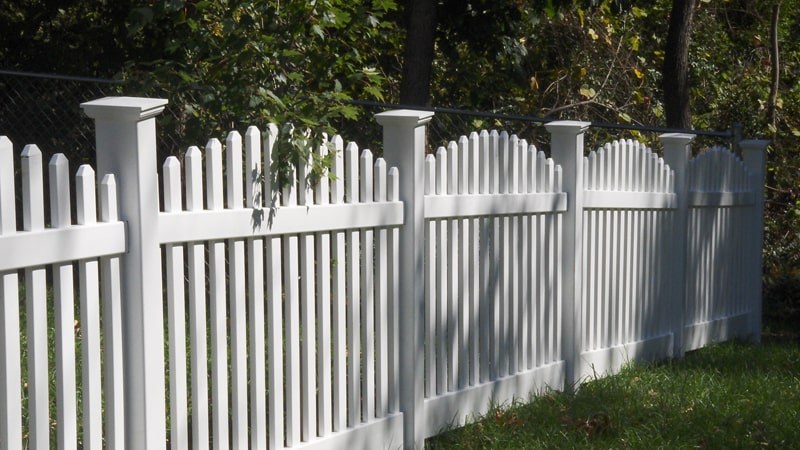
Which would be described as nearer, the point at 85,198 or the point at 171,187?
the point at 85,198

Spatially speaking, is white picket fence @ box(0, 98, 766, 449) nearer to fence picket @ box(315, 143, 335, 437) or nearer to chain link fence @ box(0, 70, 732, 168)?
fence picket @ box(315, 143, 335, 437)

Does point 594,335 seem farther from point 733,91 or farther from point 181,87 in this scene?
point 733,91

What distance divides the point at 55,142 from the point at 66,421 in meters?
Result: 5.27

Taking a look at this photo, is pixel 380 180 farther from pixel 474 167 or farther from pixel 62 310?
pixel 62 310

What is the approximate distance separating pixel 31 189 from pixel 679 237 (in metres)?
5.28

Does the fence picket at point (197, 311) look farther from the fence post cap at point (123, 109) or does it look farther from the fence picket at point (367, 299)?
the fence picket at point (367, 299)

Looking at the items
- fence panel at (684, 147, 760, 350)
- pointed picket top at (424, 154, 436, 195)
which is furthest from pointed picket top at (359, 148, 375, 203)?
fence panel at (684, 147, 760, 350)

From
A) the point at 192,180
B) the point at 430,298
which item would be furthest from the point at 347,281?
the point at 192,180

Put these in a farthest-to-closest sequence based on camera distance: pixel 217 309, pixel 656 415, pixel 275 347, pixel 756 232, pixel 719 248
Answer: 1. pixel 756 232
2. pixel 719 248
3. pixel 656 415
4. pixel 275 347
5. pixel 217 309

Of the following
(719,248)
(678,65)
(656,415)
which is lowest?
(656,415)

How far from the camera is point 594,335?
631 centimetres

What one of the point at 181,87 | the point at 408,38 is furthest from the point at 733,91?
the point at 181,87

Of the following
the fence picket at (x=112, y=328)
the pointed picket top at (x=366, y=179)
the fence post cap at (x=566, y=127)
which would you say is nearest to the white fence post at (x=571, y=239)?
the fence post cap at (x=566, y=127)

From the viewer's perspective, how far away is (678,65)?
1013 cm
